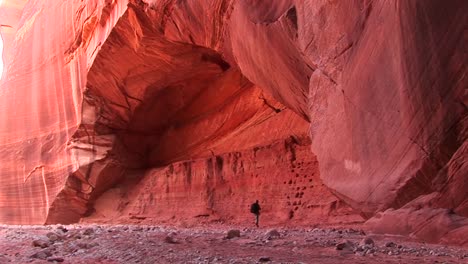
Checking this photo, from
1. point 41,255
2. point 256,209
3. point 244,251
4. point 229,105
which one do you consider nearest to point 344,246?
point 244,251

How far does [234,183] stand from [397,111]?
6.96 meters

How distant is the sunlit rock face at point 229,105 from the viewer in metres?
4.83

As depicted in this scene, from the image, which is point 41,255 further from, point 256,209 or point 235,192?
point 235,192

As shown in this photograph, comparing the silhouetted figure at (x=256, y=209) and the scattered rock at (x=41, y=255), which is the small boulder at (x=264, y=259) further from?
the silhouetted figure at (x=256, y=209)

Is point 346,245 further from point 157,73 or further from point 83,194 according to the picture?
point 83,194

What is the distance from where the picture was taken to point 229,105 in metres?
13.7

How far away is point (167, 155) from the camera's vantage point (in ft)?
51.4

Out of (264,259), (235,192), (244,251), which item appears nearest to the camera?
(264,259)

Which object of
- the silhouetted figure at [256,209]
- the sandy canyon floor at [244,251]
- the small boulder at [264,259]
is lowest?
the sandy canyon floor at [244,251]

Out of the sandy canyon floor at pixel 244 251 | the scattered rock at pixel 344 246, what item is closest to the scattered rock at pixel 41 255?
the sandy canyon floor at pixel 244 251

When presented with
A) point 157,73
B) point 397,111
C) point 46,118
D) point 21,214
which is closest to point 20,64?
point 46,118

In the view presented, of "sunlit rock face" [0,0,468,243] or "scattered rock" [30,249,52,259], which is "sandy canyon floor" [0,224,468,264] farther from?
"sunlit rock face" [0,0,468,243]

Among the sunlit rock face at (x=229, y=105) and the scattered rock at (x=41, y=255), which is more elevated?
the sunlit rock face at (x=229, y=105)

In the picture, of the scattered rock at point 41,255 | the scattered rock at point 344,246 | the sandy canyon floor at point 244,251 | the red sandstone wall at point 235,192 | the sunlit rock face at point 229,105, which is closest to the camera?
the sandy canyon floor at point 244,251
